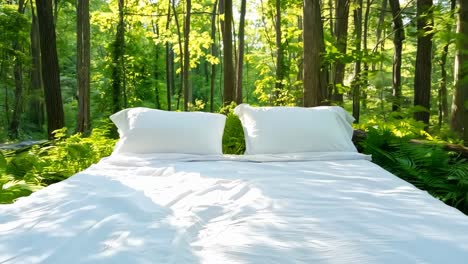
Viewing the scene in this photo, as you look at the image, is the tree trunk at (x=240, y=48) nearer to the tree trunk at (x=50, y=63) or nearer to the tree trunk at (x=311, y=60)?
the tree trunk at (x=311, y=60)

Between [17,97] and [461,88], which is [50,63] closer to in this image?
[461,88]

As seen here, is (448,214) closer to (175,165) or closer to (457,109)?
(175,165)

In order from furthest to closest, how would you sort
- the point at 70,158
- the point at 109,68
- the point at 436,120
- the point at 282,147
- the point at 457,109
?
the point at 436,120, the point at 109,68, the point at 457,109, the point at 70,158, the point at 282,147

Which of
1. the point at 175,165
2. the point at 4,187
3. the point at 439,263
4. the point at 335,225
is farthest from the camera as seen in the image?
the point at 175,165

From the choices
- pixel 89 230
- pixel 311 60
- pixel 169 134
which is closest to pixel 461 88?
pixel 311 60

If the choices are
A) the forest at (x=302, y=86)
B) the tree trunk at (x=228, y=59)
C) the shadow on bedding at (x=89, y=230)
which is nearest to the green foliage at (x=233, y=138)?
the forest at (x=302, y=86)

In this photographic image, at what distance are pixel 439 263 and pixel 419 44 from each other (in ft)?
16.0

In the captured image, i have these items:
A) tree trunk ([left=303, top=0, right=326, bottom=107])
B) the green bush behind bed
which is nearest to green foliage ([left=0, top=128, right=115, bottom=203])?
the green bush behind bed

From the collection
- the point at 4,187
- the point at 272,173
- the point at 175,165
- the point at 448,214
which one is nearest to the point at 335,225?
the point at 448,214

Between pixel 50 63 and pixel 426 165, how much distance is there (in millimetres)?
4314

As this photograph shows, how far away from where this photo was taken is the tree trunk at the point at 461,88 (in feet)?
11.3

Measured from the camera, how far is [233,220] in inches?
54.3

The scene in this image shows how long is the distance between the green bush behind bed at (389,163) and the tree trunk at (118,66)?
5.74 meters

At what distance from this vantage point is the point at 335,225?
50.3 inches
